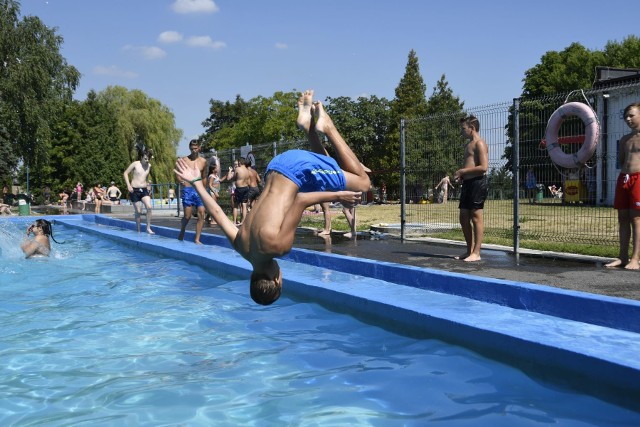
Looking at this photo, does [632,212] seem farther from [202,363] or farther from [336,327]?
[202,363]

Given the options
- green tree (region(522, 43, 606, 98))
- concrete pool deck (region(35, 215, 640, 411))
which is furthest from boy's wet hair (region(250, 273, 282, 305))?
green tree (region(522, 43, 606, 98))

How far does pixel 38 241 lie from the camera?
1077 cm

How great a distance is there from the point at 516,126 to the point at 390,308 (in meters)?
4.75

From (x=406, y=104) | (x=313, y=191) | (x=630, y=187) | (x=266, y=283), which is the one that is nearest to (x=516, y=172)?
(x=630, y=187)

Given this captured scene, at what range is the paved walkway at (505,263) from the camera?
622 centimetres

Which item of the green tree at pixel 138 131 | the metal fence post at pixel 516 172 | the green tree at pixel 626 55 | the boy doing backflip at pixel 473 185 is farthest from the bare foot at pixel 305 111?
the green tree at pixel 138 131

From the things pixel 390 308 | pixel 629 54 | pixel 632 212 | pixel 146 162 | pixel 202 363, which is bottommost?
pixel 202 363

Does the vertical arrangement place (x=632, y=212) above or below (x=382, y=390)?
above

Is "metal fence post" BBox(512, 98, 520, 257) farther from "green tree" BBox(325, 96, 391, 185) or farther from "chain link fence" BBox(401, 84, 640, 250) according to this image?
"green tree" BBox(325, 96, 391, 185)

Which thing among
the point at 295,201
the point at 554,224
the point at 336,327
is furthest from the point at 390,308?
the point at 554,224

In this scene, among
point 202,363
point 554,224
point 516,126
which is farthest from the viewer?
point 554,224

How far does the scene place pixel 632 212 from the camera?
22.8 feet

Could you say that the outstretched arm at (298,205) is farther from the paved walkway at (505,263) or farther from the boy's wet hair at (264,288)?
the paved walkway at (505,263)

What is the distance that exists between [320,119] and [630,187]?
408 cm
